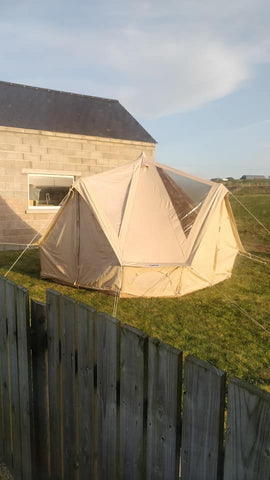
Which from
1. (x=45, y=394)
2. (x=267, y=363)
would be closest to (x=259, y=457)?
(x=45, y=394)

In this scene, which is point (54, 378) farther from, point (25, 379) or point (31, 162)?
point (31, 162)

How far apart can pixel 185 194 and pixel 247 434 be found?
256 inches

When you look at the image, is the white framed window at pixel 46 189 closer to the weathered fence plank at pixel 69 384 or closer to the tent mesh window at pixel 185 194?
the tent mesh window at pixel 185 194

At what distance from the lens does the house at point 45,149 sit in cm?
1149

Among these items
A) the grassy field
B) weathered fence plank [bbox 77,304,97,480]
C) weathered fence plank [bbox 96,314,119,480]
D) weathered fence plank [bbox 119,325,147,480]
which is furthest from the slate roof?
weathered fence plank [bbox 119,325,147,480]

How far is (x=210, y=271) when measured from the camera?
7336 mm

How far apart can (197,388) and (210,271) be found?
20.5 feet

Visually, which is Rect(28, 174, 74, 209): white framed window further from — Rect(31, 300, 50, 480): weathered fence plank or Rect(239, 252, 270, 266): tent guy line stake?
Rect(31, 300, 50, 480): weathered fence plank

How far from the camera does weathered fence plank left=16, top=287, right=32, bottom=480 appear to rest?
201 centimetres

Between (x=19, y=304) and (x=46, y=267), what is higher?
(x=19, y=304)

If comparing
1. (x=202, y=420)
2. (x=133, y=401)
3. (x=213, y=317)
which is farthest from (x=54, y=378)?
(x=213, y=317)

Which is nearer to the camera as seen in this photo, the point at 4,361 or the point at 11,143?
the point at 4,361

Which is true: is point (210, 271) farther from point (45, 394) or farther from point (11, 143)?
point (11, 143)

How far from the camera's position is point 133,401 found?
1.48 m
